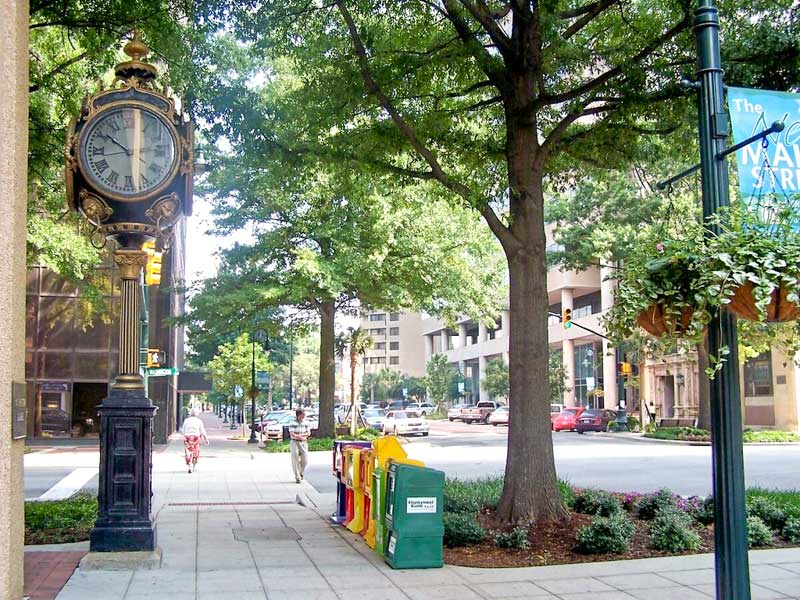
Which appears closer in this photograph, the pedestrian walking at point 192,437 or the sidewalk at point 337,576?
the sidewalk at point 337,576

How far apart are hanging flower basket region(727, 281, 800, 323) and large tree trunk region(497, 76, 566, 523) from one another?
5866 millimetres

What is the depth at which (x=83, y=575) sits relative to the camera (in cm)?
818

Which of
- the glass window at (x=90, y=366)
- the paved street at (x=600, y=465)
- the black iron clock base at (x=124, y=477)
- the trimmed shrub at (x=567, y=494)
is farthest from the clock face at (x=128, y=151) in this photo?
the glass window at (x=90, y=366)

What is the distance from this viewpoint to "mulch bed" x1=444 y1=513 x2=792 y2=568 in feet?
29.8

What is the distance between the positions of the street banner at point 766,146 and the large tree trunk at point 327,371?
25.3 metres

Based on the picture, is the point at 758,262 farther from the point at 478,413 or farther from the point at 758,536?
the point at 478,413

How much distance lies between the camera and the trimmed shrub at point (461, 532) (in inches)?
385

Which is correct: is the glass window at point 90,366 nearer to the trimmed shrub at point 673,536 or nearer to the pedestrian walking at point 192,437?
the pedestrian walking at point 192,437

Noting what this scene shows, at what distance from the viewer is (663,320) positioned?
532cm

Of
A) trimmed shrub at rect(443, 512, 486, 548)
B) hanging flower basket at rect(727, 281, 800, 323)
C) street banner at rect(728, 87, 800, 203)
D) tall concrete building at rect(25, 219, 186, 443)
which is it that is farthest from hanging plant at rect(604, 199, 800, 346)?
tall concrete building at rect(25, 219, 186, 443)

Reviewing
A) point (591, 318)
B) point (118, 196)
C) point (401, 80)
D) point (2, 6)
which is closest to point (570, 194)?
point (591, 318)

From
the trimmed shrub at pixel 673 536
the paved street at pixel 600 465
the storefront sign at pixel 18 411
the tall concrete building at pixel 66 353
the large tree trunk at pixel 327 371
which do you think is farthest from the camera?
the tall concrete building at pixel 66 353

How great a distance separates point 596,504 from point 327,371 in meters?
19.8

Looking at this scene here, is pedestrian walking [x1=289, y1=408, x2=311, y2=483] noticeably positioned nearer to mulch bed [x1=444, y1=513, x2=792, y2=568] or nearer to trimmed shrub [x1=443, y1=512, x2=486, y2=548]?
mulch bed [x1=444, y1=513, x2=792, y2=568]
